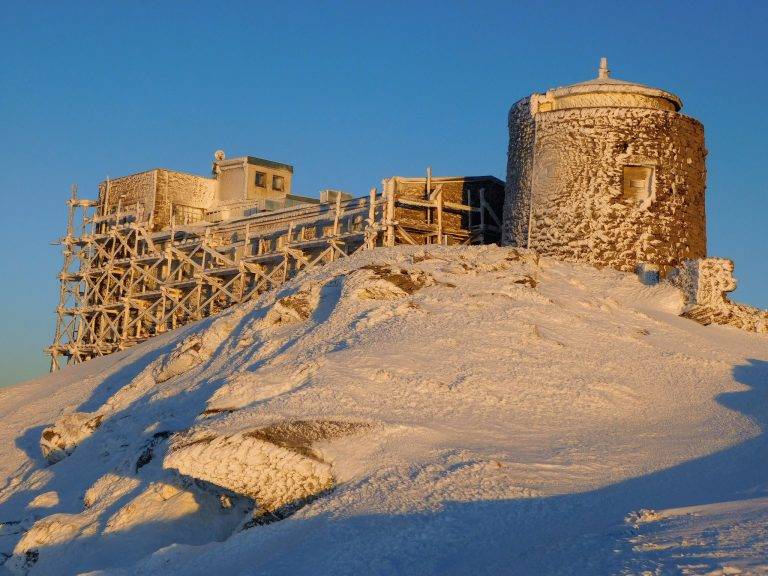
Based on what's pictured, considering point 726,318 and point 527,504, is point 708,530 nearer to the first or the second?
point 527,504

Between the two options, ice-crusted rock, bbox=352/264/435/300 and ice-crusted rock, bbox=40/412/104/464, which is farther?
ice-crusted rock, bbox=352/264/435/300

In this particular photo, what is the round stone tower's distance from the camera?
21312 millimetres

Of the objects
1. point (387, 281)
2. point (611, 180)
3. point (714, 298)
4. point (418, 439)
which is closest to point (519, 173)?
point (611, 180)

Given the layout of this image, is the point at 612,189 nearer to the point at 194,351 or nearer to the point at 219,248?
the point at 194,351

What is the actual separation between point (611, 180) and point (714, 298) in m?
3.58

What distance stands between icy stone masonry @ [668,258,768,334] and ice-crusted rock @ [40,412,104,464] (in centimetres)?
1132

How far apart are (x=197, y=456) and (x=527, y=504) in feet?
12.9

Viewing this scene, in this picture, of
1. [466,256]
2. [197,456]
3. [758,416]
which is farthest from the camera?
[466,256]

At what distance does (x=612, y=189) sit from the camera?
21.4 meters

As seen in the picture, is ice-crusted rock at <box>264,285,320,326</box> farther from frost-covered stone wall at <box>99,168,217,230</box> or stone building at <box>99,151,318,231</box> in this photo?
frost-covered stone wall at <box>99,168,217,230</box>

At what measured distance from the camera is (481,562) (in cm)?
780

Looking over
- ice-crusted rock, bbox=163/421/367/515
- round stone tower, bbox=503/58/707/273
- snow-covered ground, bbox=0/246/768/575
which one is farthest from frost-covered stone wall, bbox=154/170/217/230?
ice-crusted rock, bbox=163/421/367/515

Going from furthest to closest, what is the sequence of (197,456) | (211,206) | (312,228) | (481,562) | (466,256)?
(211,206), (312,228), (466,256), (197,456), (481,562)

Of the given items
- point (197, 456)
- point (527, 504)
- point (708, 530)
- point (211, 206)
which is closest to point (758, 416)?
point (527, 504)
